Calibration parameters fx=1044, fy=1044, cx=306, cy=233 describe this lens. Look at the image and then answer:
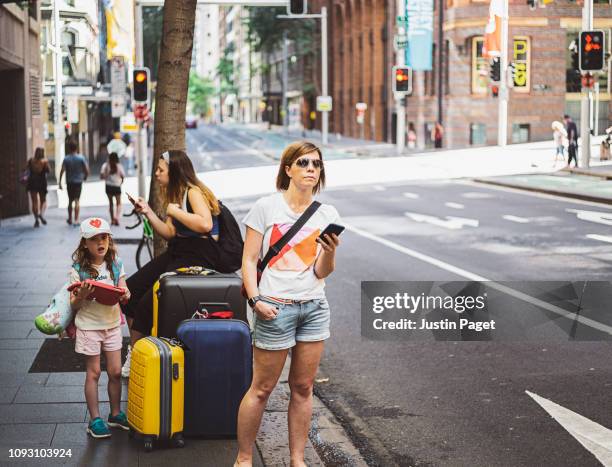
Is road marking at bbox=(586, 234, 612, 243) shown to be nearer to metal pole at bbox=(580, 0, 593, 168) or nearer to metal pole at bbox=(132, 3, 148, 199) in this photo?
metal pole at bbox=(132, 3, 148, 199)

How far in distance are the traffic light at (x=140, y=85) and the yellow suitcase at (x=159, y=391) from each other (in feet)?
69.2

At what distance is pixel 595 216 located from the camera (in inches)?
894

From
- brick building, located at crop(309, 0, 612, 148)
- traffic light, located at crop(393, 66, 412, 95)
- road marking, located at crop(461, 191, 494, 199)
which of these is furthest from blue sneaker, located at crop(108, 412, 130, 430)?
brick building, located at crop(309, 0, 612, 148)

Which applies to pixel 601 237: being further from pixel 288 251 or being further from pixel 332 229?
pixel 332 229

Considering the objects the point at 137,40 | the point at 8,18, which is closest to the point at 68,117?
the point at 137,40

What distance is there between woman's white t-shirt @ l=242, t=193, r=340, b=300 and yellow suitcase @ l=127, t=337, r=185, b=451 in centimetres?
A: 95

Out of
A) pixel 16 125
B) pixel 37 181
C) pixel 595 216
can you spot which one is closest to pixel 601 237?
pixel 595 216

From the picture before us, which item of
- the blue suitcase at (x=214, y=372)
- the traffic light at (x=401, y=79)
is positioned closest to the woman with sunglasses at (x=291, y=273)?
the blue suitcase at (x=214, y=372)

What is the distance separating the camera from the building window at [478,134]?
5838 cm

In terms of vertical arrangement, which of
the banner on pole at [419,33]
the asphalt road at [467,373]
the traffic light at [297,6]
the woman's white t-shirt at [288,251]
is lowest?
the asphalt road at [467,373]

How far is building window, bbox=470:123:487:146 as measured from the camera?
58.4m

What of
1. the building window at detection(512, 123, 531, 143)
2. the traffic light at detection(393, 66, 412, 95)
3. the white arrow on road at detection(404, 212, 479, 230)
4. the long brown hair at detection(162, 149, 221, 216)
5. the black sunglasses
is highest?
the traffic light at detection(393, 66, 412, 95)

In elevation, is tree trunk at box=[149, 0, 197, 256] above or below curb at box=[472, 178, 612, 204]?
above

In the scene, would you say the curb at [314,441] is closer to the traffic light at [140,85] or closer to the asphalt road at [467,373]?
the asphalt road at [467,373]
